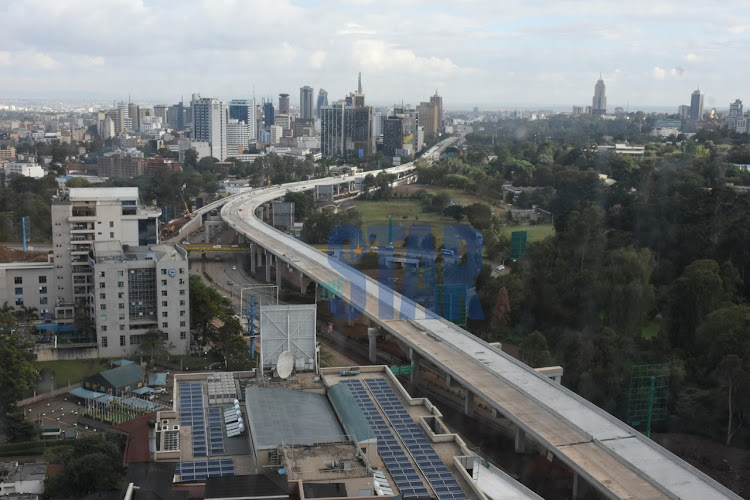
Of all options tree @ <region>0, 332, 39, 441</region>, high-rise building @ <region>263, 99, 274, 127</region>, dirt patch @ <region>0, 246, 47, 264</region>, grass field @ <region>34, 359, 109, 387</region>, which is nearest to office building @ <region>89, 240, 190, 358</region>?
grass field @ <region>34, 359, 109, 387</region>

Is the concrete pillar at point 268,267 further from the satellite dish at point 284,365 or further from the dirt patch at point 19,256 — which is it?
the satellite dish at point 284,365

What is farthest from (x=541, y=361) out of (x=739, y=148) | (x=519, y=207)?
(x=739, y=148)

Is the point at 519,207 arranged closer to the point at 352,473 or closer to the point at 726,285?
the point at 726,285

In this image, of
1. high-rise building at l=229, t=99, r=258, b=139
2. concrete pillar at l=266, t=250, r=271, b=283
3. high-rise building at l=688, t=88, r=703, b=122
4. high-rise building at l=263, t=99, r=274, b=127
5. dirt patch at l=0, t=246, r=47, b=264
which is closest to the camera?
dirt patch at l=0, t=246, r=47, b=264

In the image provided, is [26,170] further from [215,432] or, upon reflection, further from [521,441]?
[521,441]

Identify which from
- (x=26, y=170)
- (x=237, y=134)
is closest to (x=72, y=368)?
(x=26, y=170)

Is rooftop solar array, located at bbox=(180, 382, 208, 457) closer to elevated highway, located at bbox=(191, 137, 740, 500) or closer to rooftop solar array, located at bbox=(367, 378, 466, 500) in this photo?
rooftop solar array, located at bbox=(367, 378, 466, 500)
